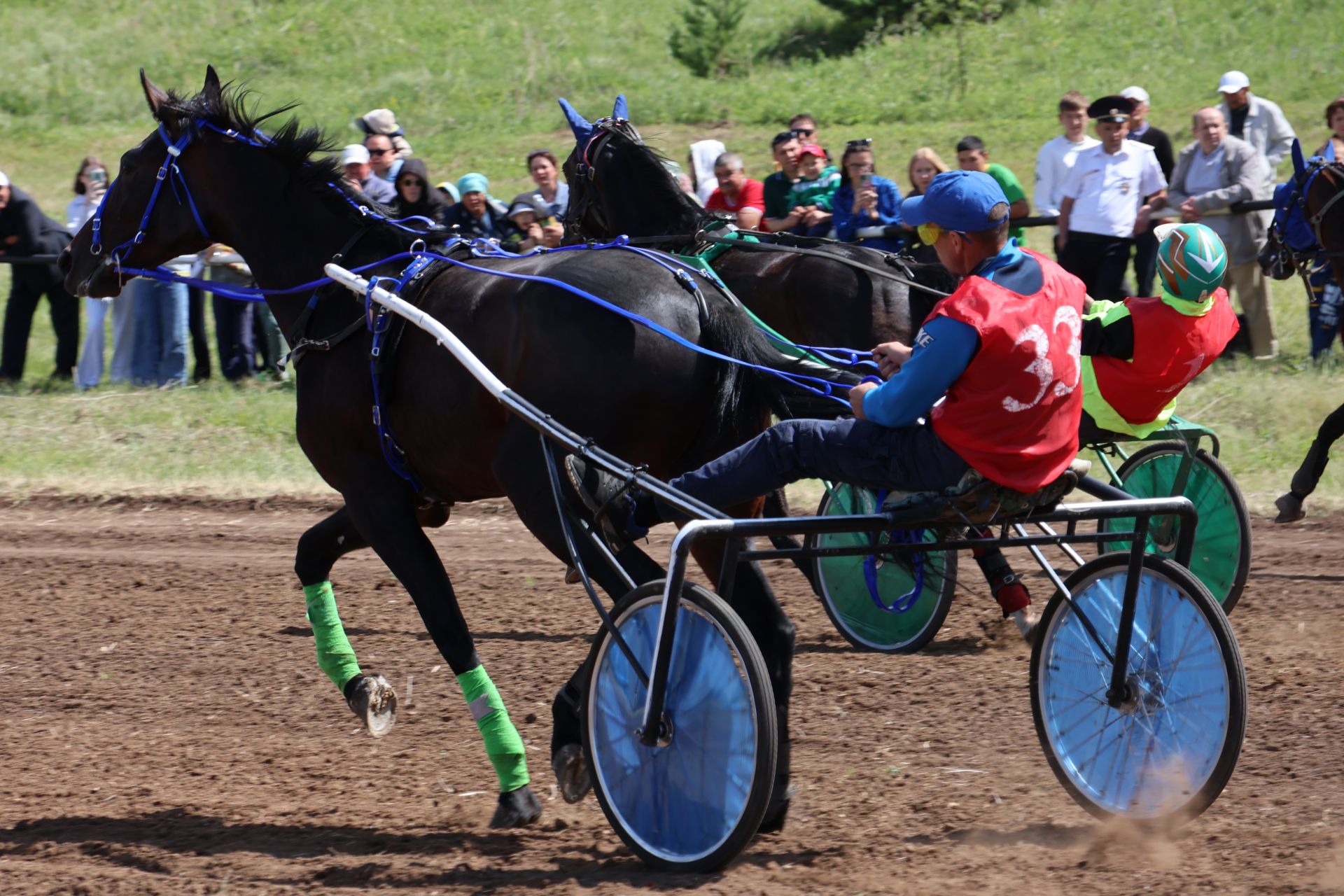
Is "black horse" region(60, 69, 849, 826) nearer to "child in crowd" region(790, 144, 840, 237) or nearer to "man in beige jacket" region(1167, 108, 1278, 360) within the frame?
"child in crowd" region(790, 144, 840, 237)

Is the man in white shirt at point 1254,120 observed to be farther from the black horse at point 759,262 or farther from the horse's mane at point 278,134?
the horse's mane at point 278,134

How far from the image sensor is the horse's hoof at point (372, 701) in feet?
17.3

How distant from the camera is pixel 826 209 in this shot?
956 centimetres

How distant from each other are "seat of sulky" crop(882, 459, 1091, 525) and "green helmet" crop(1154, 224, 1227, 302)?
1.80m

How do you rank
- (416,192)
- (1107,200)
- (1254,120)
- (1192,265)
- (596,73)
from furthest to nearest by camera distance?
(596,73), (1254,120), (416,192), (1107,200), (1192,265)

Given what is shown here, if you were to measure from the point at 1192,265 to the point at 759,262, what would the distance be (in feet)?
7.35

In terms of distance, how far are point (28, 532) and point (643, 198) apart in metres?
4.16

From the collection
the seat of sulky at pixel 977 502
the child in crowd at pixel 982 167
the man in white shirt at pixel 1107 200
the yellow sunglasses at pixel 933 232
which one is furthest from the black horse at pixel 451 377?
the man in white shirt at pixel 1107 200

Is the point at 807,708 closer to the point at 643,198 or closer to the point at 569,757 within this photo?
the point at 569,757

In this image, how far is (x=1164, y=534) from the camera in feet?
20.6

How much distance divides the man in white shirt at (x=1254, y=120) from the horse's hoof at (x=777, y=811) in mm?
8410

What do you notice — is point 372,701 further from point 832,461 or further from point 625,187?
point 625,187

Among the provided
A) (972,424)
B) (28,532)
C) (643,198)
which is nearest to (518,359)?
(972,424)

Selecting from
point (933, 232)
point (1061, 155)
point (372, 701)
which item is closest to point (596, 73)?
point (1061, 155)
